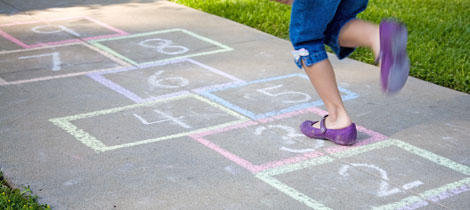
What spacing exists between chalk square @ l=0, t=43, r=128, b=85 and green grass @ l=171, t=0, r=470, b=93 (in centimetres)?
183

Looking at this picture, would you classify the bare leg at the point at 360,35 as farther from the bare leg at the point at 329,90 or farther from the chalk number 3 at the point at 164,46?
the chalk number 3 at the point at 164,46

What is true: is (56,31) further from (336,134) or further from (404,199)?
(404,199)

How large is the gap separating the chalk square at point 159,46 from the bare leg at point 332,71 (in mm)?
2146

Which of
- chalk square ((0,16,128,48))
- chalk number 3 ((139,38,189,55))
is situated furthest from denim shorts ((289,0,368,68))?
chalk square ((0,16,128,48))

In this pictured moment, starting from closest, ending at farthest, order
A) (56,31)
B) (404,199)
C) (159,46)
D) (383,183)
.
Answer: (404,199), (383,183), (159,46), (56,31)

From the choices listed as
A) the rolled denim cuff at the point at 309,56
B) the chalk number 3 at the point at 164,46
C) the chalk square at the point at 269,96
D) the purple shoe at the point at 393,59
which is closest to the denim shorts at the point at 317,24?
the rolled denim cuff at the point at 309,56

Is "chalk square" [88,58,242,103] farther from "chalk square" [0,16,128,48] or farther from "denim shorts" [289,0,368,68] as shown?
"denim shorts" [289,0,368,68]

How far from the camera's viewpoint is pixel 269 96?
181 inches

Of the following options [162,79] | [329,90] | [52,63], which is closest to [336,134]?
[329,90]

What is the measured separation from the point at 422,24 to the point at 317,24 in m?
3.52

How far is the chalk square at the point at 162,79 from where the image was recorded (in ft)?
15.3

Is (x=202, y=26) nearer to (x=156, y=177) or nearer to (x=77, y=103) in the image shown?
(x=77, y=103)

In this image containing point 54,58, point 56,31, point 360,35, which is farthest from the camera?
point 56,31

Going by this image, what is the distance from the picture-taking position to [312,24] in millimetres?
3432
